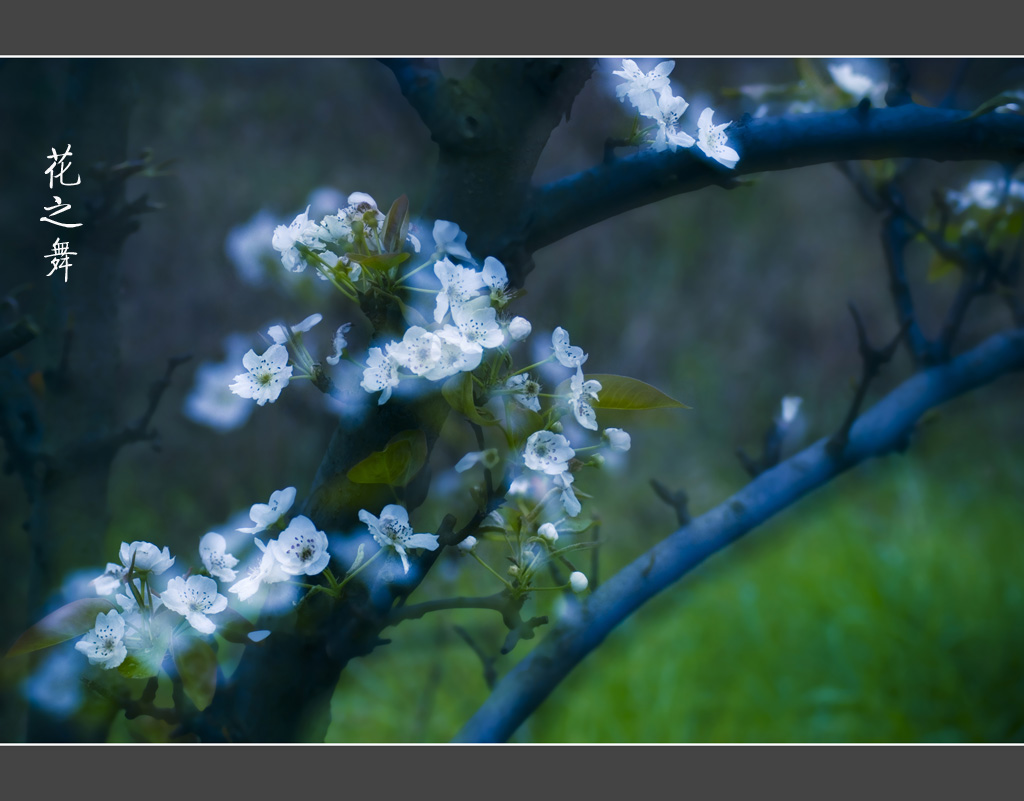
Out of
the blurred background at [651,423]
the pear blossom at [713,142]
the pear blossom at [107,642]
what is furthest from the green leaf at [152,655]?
the pear blossom at [713,142]

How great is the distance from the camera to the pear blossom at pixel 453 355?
404mm

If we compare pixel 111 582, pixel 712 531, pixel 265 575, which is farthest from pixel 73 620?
pixel 712 531

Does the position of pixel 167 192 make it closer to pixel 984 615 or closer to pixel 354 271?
pixel 354 271

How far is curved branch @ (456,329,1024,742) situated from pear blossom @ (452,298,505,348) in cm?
28

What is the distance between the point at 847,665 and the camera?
1031mm

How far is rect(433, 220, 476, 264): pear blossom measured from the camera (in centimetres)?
45

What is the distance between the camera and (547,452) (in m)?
0.44

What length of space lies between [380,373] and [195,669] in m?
0.25

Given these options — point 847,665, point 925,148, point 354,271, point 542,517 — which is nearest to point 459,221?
point 354,271

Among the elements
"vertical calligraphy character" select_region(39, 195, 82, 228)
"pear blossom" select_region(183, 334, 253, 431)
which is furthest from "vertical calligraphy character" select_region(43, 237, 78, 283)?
"pear blossom" select_region(183, 334, 253, 431)

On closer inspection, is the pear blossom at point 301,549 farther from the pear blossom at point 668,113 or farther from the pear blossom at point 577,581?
the pear blossom at point 668,113

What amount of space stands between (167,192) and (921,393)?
921 millimetres

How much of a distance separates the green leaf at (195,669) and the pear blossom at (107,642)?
0.03 m

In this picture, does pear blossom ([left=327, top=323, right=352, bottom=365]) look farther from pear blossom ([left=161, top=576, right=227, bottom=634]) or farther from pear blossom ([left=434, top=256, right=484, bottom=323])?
pear blossom ([left=161, top=576, right=227, bottom=634])
